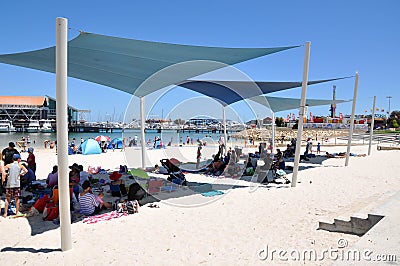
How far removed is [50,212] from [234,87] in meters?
7.15

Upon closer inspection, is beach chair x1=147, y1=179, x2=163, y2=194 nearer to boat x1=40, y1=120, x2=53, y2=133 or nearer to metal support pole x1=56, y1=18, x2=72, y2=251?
metal support pole x1=56, y1=18, x2=72, y2=251

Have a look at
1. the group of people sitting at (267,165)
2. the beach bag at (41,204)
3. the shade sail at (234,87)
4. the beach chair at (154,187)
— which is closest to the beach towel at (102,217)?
the beach bag at (41,204)

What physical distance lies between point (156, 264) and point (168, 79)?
16.7 feet

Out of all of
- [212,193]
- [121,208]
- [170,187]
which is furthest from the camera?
[170,187]

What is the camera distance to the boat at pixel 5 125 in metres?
63.4

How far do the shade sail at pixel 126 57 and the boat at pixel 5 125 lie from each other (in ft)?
219

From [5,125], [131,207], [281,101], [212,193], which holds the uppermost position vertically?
[281,101]

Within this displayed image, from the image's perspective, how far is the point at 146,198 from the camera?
6172mm

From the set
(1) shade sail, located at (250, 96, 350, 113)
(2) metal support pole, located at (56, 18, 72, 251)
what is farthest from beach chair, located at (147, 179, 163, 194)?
(1) shade sail, located at (250, 96, 350, 113)

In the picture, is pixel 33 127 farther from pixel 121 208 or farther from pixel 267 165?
pixel 121 208

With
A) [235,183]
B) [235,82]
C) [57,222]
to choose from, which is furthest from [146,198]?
[235,82]

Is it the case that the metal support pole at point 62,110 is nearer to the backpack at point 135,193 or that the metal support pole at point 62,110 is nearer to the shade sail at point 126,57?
the shade sail at point 126,57

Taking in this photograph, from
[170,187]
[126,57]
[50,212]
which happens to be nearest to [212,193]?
[170,187]

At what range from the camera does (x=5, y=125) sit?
6462 centimetres
